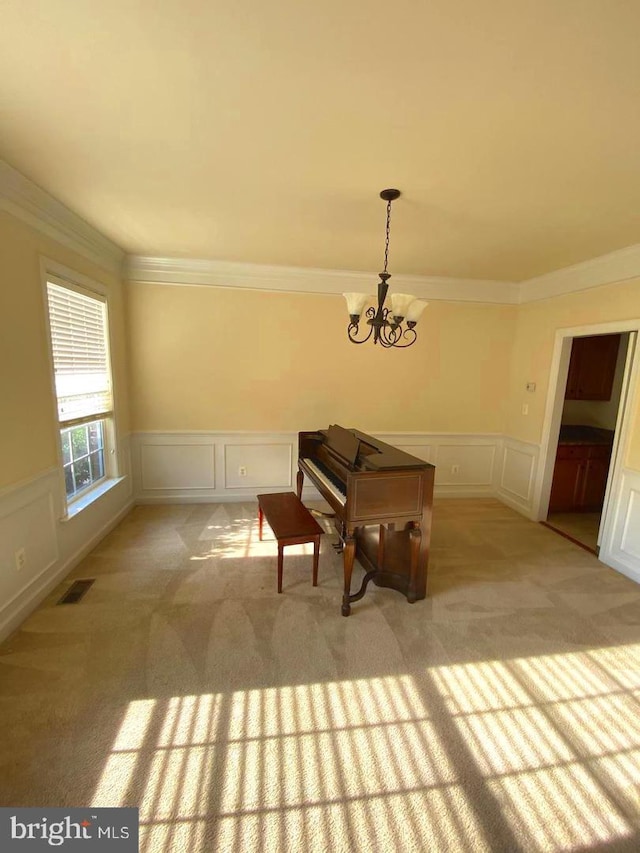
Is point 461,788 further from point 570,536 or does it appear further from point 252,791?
point 570,536

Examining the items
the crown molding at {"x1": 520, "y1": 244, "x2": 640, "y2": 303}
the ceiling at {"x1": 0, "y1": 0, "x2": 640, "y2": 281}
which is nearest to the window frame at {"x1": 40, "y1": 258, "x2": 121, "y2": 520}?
the ceiling at {"x1": 0, "y1": 0, "x2": 640, "y2": 281}

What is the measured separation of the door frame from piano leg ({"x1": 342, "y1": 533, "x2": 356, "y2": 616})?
96.4 inches

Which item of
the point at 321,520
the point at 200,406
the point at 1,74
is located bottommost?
the point at 321,520

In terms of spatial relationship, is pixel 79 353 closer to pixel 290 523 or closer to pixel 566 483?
pixel 290 523

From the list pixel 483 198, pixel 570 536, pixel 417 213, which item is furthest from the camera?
pixel 570 536

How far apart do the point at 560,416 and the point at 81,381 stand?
4.59 m

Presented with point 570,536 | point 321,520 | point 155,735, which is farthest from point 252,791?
point 570,536

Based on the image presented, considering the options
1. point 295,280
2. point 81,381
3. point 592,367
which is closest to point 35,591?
point 81,381

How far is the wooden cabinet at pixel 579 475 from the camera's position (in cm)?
399

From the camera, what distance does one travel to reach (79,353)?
115 inches

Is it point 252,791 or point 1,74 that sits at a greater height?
point 1,74

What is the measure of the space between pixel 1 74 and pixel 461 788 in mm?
3235

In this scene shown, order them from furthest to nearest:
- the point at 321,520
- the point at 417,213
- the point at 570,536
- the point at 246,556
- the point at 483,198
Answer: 1. the point at 321,520
2. the point at 570,536
3. the point at 246,556
4. the point at 417,213
5. the point at 483,198

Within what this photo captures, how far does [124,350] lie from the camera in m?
3.71
